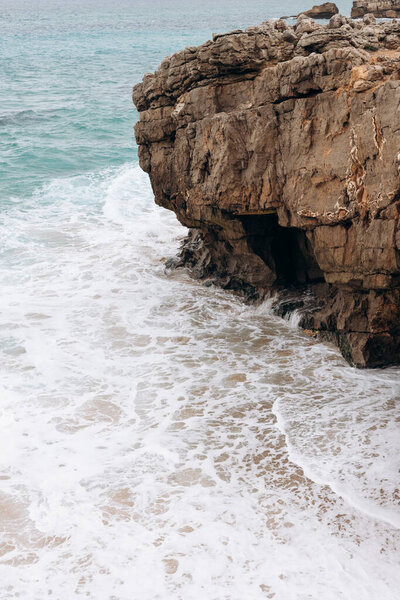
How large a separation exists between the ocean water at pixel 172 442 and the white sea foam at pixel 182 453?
0.02 m

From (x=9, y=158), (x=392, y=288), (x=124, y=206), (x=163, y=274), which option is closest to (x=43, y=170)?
(x=9, y=158)

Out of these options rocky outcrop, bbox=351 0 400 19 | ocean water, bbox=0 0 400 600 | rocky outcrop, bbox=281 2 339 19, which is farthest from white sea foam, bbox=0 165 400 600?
rocky outcrop, bbox=281 2 339 19

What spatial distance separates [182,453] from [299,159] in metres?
5.00

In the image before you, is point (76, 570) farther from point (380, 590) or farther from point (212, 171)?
point (212, 171)

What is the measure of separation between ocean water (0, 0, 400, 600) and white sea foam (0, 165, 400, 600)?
0.08 ft

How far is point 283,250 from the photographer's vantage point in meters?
13.3

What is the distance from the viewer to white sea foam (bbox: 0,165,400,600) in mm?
6820

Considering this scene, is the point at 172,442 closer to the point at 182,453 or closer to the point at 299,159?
the point at 182,453

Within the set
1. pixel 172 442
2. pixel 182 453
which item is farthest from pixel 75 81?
pixel 182 453

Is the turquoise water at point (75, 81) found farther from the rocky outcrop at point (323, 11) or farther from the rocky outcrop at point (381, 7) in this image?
the rocky outcrop at point (381, 7)

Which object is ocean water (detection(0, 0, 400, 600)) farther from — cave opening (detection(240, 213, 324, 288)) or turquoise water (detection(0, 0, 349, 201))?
turquoise water (detection(0, 0, 349, 201))

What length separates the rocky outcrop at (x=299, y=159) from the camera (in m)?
9.70

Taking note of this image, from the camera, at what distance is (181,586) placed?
666 cm

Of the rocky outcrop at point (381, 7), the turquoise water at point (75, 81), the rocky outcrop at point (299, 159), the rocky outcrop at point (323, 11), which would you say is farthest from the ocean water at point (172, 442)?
the rocky outcrop at point (323, 11)
